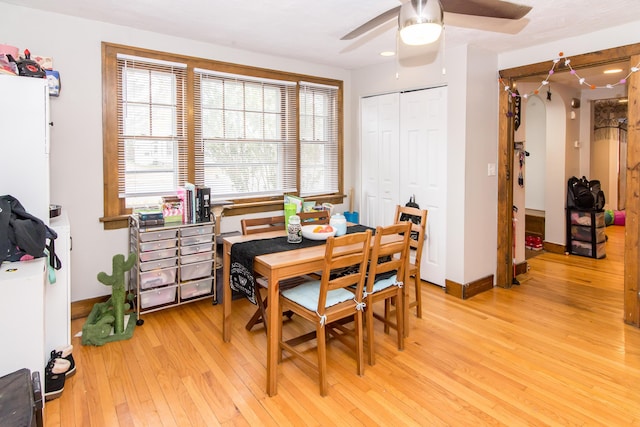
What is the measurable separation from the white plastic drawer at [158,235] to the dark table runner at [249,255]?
32.9 inches

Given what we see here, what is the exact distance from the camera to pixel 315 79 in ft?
15.1

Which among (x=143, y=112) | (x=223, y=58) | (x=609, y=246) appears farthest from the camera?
(x=609, y=246)

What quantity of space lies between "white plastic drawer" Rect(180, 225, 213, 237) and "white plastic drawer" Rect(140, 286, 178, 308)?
1.55ft

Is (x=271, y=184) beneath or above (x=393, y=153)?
beneath

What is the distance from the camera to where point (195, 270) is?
347cm

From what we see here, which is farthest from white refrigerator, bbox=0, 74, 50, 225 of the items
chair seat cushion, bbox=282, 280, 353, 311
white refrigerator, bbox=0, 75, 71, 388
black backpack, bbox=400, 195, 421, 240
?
black backpack, bbox=400, 195, 421, 240

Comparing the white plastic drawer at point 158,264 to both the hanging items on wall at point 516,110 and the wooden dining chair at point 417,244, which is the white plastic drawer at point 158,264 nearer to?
the wooden dining chair at point 417,244

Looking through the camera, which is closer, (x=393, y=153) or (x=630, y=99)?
(x=630, y=99)

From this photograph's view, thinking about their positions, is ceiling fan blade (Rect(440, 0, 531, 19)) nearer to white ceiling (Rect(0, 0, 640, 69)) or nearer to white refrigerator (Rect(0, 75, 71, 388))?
white ceiling (Rect(0, 0, 640, 69))

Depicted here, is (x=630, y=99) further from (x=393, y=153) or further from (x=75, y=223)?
(x=75, y=223)

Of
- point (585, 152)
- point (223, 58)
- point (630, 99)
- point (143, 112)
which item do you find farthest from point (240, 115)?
point (585, 152)

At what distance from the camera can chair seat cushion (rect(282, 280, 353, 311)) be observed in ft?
7.77

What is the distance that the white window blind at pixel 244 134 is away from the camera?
12.6 feet

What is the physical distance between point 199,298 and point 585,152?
6052 mm
